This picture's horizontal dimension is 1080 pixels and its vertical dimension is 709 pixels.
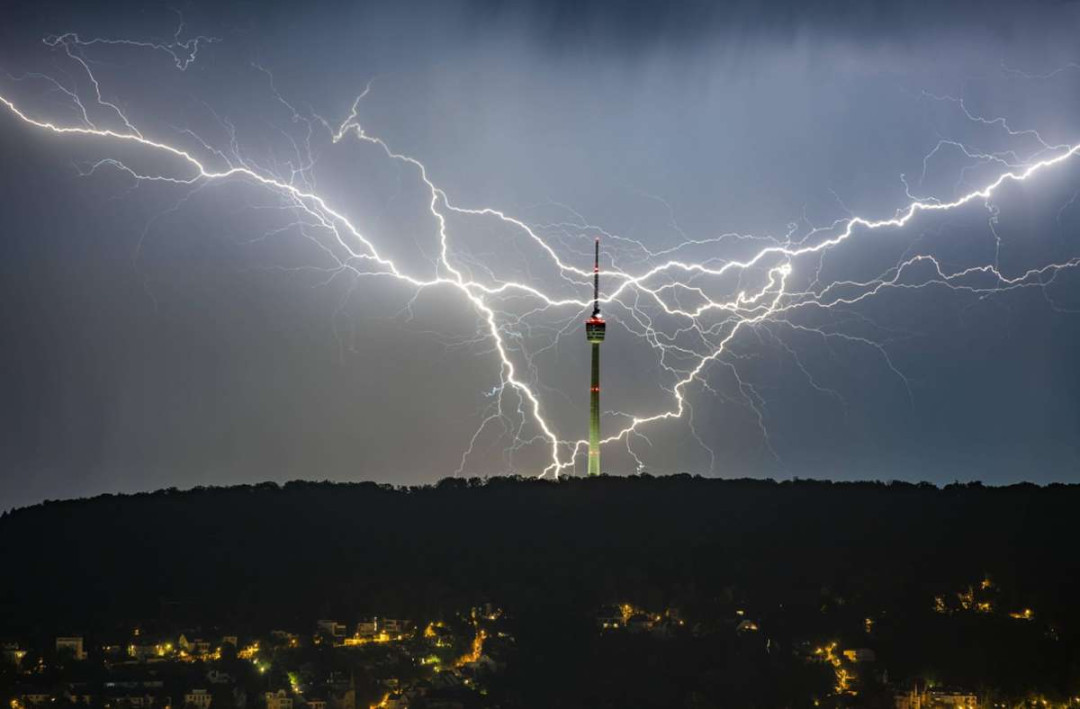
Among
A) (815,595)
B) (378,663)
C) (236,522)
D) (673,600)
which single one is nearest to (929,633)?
(815,595)

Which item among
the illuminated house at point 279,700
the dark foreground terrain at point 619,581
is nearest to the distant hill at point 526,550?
the dark foreground terrain at point 619,581

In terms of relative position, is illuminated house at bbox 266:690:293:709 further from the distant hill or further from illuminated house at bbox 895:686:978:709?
illuminated house at bbox 895:686:978:709

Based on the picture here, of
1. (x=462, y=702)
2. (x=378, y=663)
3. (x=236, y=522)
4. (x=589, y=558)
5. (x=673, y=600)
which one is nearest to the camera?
(x=462, y=702)

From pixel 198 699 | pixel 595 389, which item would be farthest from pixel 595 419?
pixel 198 699

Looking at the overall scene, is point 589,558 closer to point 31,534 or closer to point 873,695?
point 873,695

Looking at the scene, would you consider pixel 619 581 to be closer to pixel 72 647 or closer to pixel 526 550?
pixel 526 550

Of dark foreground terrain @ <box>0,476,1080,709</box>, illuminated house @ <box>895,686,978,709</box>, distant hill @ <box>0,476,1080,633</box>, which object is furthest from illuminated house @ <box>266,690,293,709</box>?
illuminated house @ <box>895,686,978,709</box>

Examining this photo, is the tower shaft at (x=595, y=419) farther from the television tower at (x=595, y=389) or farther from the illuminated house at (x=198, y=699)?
the illuminated house at (x=198, y=699)
